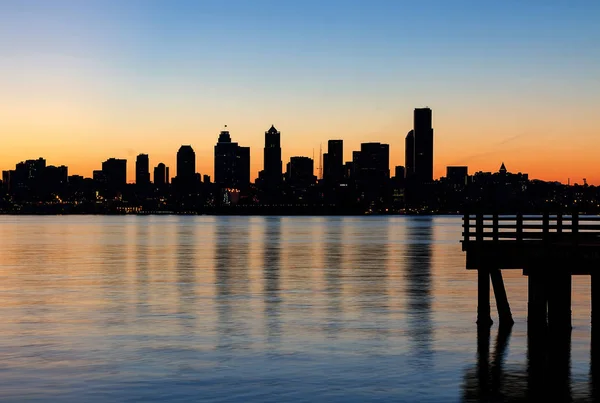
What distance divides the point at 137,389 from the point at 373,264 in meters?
61.7

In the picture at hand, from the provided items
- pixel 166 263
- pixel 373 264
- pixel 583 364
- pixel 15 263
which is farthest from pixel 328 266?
pixel 583 364

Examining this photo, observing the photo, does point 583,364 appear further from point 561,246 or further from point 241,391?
point 241,391

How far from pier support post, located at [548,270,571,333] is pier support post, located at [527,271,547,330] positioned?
27cm

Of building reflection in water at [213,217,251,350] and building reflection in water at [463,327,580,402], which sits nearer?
building reflection in water at [463,327,580,402]

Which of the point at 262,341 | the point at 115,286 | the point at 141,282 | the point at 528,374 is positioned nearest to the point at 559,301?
the point at 528,374

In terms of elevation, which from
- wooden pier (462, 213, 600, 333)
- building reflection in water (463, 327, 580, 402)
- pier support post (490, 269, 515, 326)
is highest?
wooden pier (462, 213, 600, 333)

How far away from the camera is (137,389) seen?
2533cm

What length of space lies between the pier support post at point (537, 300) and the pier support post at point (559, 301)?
0.88ft

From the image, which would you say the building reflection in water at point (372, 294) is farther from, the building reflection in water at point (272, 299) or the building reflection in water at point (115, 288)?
the building reflection in water at point (115, 288)

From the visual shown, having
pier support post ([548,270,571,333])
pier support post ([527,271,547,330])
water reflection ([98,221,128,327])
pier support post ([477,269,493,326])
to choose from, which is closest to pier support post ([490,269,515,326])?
pier support post ([477,269,493,326])

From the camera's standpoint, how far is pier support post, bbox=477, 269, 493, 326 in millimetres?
35375

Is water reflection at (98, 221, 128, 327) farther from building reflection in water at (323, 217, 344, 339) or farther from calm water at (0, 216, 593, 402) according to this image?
building reflection in water at (323, 217, 344, 339)

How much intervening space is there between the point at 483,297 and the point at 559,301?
373 cm

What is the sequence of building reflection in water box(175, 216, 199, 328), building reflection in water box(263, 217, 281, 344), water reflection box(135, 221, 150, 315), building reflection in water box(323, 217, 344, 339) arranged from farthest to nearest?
1. water reflection box(135, 221, 150, 315)
2. building reflection in water box(175, 216, 199, 328)
3. building reflection in water box(323, 217, 344, 339)
4. building reflection in water box(263, 217, 281, 344)
